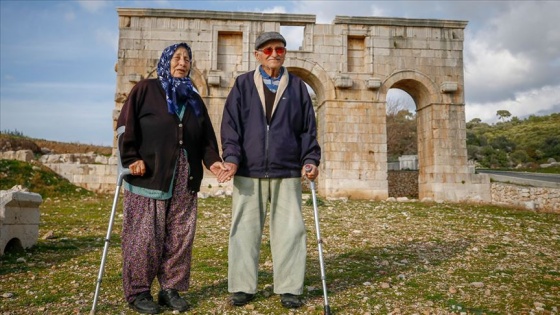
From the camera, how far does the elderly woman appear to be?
11.1 ft

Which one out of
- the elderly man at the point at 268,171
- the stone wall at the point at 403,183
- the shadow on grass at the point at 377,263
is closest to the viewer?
the elderly man at the point at 268,171

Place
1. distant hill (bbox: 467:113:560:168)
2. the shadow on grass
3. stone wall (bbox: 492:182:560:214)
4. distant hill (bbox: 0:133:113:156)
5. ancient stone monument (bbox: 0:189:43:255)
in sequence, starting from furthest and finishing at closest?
distant hill (bbox: 467:113:560:168) → distant hill (bbox: 0:133:113:156) → stone wall (bbox: 492:182:560:214) → ancient stone monument (bbox: 0:189:43:255) → the shadow on grass

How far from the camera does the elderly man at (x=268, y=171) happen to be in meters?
3.61

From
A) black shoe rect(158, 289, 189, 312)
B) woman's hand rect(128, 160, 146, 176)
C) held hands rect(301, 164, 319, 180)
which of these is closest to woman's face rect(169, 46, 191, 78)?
woman's hand rect(128, 160, 146, 176)

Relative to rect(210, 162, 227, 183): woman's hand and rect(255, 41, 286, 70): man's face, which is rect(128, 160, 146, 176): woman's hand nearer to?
rect(210, 162, 227, 183): woman's hand

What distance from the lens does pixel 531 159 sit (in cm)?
3506

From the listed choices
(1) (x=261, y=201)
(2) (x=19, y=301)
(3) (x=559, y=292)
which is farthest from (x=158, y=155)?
(3) (x=559, y=292)

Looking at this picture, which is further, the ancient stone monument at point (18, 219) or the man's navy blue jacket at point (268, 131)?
the ancient stone monument at point (18, 219)

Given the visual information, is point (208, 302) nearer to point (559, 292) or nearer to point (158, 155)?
point (158, 155)

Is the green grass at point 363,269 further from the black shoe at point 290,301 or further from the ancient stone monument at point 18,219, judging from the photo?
the ancient stone monument at point 18,219

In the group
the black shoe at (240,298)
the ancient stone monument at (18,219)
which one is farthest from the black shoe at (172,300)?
the ancient stone monument at (18,219)

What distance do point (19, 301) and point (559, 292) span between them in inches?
200

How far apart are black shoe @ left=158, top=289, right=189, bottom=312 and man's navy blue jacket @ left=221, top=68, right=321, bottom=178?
3.89 ft

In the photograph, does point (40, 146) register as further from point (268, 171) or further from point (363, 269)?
point (268, 171)
